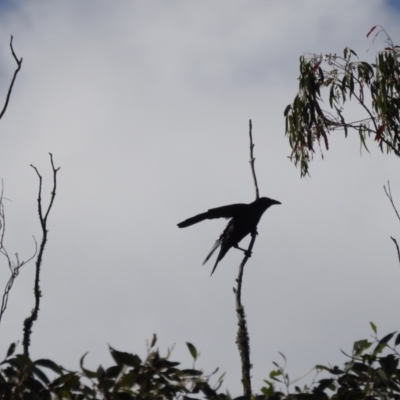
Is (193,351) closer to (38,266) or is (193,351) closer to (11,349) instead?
(11,349)

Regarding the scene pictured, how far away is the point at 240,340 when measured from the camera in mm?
4289

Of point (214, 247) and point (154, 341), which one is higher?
point (214, 247)

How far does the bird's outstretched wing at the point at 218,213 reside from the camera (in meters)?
5.48

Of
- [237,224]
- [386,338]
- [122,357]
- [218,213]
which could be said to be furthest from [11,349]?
[237,224]

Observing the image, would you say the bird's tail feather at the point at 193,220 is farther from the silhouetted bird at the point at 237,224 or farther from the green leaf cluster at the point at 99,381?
the green leaf cluster at the point at 99,381

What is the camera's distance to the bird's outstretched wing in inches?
216

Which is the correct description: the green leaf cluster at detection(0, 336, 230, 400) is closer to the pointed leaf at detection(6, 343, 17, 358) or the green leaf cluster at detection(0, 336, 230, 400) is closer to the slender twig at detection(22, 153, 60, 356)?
the pointed leaf at detection(6, 343, 17, 358)

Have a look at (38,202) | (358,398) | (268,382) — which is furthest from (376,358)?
(38,202)


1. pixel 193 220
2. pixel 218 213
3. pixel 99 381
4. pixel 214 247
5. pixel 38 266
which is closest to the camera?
pixel 99 381

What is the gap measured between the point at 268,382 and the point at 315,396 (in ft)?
0.53

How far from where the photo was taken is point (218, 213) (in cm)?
613

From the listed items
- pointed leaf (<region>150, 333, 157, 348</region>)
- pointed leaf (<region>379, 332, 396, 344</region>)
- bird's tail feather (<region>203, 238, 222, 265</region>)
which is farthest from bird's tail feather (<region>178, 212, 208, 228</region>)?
pointed leaf (<region>150, 333, 157, 348</region>)

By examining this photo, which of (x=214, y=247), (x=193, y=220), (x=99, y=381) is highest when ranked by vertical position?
(x=214, y=247)

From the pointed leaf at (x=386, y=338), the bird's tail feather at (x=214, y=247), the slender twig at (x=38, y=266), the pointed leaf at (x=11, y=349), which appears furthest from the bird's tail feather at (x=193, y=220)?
the pointed leaf at (x=11, y=349)
